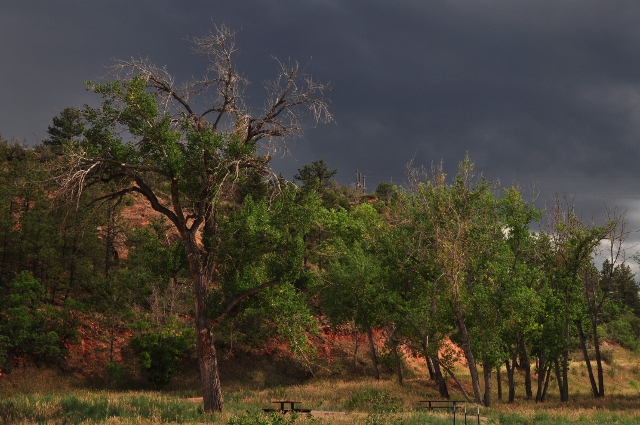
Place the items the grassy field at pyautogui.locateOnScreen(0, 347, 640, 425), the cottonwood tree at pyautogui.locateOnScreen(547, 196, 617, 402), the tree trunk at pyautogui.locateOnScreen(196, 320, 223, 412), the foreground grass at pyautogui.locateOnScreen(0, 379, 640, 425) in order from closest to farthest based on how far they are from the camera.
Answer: the foreground grass at pyautogui.locateOnScreen(0, 379, 640, 425)
the grassy field at pyautogui.locateOnScreen(0, 347, 640, 425)
the tree trunk at pyautogui.locateOnScreen(196, 320, 223, 412)
the cottonwood tree at pyautogui.locateOnScreen(547, 196, 617, 402)

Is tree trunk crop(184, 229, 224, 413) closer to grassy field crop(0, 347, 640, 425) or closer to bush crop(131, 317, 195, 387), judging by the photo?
grassy field crop(0, 347, 640, 425)

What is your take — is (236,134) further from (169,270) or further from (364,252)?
(364,252)

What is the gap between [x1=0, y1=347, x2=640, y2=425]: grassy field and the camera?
1811cm

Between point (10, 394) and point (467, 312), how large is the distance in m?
28.1

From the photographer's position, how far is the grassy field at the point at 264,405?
18.1m

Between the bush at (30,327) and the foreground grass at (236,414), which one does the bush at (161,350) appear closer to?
the bush at (30,327)

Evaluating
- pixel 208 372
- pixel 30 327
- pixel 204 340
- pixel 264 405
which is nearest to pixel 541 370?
pixel 264 405

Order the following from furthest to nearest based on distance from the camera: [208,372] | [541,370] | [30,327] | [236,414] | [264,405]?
[30,327] < [541,370] < [264,405] < [208,372] < [236,414]

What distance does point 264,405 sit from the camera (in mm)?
26094

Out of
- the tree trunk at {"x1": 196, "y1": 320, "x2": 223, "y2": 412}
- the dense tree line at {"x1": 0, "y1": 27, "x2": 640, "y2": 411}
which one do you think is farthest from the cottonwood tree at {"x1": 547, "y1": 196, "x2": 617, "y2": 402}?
the tree trunk at {"x1": 196, "y1": 320, "x2": 223, "y2": 412}

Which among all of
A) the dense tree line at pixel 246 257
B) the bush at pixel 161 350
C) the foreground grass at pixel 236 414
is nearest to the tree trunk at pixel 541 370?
the dense tree line at pixel 246 257

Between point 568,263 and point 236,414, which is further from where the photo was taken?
point 568,263

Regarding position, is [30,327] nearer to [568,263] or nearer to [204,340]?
[204,340]

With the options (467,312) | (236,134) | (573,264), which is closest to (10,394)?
(236,134)
